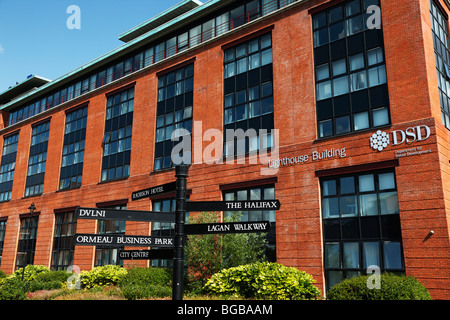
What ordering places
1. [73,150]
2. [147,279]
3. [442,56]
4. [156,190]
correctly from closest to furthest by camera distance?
1. [156,190]
2. [147,279]
3. [442,56]
4. [73,150]

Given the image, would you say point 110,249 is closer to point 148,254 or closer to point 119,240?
point 148,254

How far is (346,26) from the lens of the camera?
24688 mm

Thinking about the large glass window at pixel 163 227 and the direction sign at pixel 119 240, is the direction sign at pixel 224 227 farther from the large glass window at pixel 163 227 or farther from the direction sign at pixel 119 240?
the large glass window at pixel 163 227

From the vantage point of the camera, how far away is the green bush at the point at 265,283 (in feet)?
58.5

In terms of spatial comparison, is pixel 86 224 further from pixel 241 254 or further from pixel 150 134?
pixel 241 254

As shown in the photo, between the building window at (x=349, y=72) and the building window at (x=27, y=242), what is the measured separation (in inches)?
1287

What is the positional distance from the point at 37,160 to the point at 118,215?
41839 mm

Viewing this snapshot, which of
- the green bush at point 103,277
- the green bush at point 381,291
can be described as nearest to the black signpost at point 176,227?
the green bush at point 381,291

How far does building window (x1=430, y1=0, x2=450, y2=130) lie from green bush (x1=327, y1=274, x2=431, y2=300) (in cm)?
1119

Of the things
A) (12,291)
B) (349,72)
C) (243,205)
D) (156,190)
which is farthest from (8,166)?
(243,205)

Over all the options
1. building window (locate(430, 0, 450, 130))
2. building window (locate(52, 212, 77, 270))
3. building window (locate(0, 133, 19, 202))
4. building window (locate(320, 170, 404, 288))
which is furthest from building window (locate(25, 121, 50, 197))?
building window (locate(430, 0, 450, 130))

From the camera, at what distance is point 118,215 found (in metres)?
8.62
